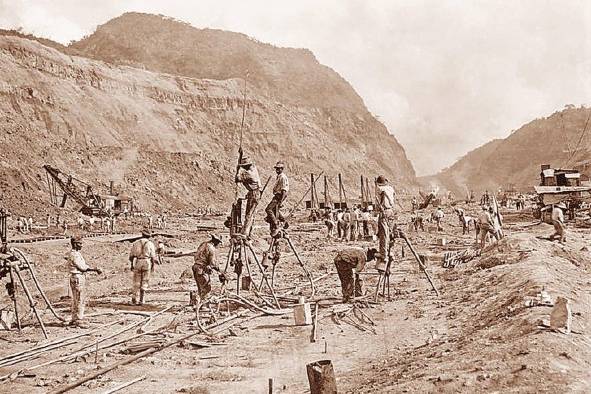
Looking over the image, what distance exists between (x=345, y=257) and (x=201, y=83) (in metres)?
75.1

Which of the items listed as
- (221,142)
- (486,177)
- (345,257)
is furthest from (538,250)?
(486,177)

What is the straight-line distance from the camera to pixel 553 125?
458 ft

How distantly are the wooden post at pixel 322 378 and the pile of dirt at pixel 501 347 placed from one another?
54cm

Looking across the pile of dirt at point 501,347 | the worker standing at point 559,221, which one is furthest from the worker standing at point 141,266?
the worker standing at point 559,221

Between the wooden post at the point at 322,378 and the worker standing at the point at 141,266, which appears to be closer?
→ the wooden post at the point at 322,378

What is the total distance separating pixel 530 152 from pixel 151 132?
108m

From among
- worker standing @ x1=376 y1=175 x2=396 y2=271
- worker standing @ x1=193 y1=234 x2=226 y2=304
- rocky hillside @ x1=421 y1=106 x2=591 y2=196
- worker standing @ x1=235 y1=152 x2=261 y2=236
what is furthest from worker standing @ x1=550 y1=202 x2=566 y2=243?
rocky hillside @ x1=421 y1=106 x2=591 y2=196

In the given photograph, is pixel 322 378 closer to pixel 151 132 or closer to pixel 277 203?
pixel 277 203

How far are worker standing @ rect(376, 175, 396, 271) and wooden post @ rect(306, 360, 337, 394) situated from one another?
19.8 feet

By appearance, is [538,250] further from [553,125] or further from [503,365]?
[553,125]

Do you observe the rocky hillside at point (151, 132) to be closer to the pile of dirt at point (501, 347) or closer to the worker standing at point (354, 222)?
the worker standing at point (354, 222)

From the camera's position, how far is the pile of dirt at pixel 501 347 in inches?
197

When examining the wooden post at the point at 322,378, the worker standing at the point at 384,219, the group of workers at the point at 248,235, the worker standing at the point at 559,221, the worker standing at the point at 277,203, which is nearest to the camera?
the wooden post at the point at 322,378

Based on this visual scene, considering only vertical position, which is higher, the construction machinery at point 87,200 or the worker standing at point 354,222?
the construction machinery at point 87,200
